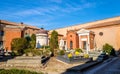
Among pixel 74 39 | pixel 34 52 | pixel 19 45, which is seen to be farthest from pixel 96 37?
pixel 19 45

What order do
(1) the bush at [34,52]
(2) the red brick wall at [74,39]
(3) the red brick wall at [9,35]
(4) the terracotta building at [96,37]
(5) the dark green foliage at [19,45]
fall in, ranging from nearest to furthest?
(1) the bush at [34,52] → (5) the dark green foliage at [19,45] → (4) the terracotta building at [96,37] → (3) the red brick wall at [9,35] → (2) the red brick wall at [74,39]

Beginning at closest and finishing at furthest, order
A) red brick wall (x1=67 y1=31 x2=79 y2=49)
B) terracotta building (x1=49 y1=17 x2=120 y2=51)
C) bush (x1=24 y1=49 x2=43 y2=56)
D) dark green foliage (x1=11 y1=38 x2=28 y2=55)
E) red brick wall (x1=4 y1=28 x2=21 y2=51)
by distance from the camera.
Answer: bush (x1=24 y1=49 x2=43 y2=56), dark green foliage (x1=11 y1=38 x2=28 y2=55), terracotta building (x1=49 y1=17 x2=120 y2=51), red brick wall (x1=4 y1=28 x2=21 y2=51), red brick wall (x1=67 y1=31 x2=79 y2=49)

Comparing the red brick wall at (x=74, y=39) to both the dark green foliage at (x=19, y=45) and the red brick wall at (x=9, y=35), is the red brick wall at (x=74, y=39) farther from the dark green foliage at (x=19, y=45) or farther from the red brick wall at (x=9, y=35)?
the dark green foliage at (x=19, y=45)

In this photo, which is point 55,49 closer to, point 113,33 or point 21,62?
point 21,62

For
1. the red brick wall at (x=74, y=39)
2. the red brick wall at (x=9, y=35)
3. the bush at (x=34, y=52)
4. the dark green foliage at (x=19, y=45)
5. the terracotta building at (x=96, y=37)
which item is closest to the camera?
the bush at (x=34, y=52)

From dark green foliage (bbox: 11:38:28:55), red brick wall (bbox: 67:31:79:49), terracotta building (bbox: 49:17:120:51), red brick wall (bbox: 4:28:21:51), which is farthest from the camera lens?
red brick wall (bbox: 67:31:79:49)

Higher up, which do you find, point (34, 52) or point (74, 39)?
point (74, 39)

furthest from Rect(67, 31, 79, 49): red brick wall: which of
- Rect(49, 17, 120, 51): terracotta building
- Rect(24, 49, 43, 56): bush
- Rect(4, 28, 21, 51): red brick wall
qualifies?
Rect(24, 49, 43, 56): bush

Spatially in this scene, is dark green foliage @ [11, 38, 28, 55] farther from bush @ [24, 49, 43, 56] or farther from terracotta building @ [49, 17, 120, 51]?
terracotta building @ [49, 17, 120, 51]

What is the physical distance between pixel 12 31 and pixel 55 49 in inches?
629

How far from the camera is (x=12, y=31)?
36.7 m

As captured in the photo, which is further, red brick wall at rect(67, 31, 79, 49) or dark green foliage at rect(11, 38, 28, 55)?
red brick wall at rect(67, 31, 79, 49)

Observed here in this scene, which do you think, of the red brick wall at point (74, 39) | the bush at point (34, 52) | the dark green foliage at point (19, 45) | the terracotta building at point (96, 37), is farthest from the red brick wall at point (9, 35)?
the terracotta building at point (96, 37)

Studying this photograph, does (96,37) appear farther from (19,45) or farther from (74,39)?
(19,45)
